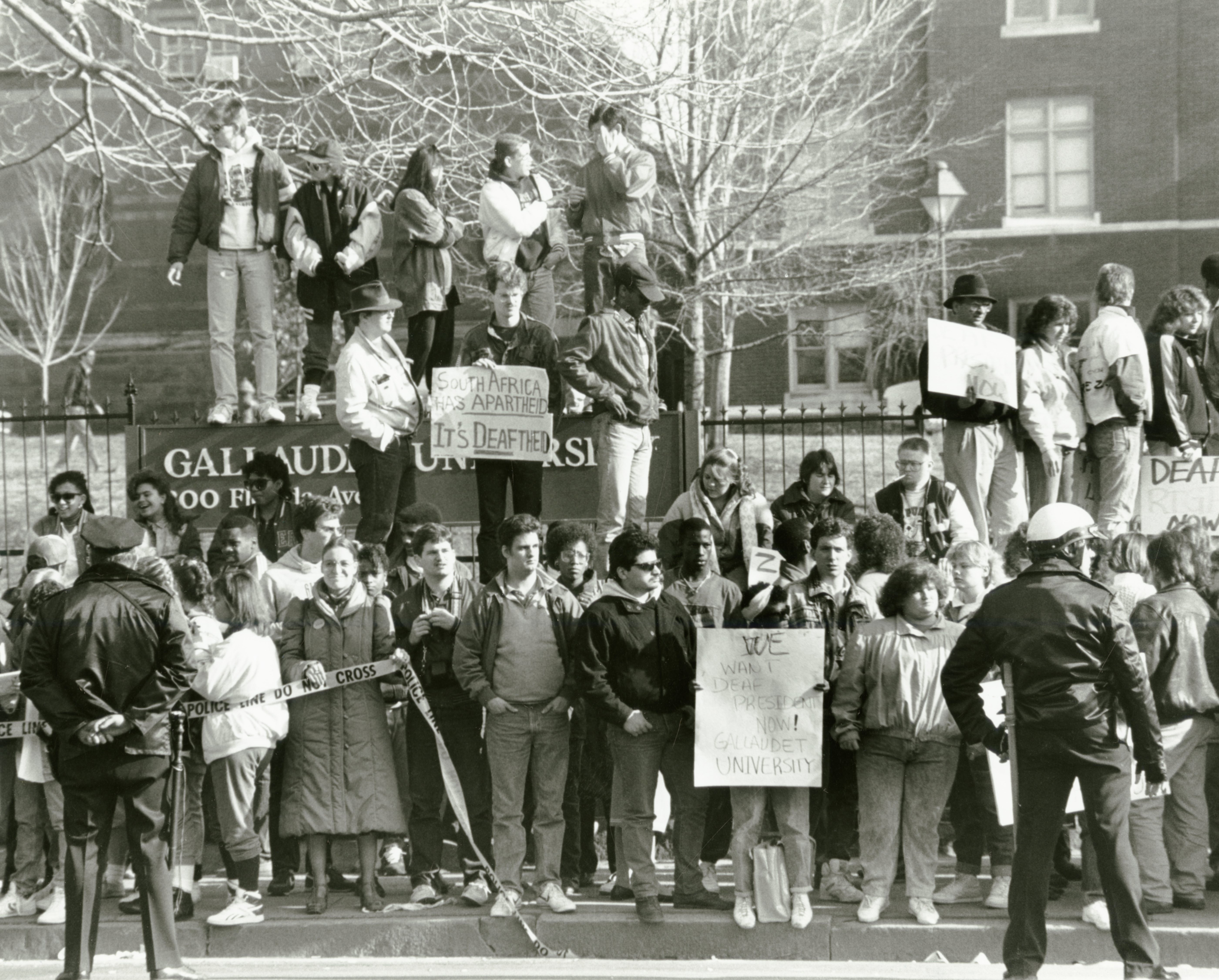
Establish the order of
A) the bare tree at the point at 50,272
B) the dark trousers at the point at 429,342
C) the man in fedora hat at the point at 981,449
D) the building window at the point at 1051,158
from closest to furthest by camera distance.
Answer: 1. the man in fedora hat at the point at 981,449
2. the dark trousers at the point at 429,342
3. the bare tree at the point at 50,272
4. the building window at the point at 1051,158

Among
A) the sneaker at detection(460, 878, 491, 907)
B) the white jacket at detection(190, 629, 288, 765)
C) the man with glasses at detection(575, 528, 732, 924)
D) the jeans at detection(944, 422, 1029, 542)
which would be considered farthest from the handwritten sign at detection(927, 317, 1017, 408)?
the white jacket at detection(190, 629, 288, 765)

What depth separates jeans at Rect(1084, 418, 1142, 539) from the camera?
1116 cm

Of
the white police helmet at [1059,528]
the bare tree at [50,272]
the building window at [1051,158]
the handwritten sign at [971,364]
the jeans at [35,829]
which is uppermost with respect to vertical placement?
the building window at [1051,158]

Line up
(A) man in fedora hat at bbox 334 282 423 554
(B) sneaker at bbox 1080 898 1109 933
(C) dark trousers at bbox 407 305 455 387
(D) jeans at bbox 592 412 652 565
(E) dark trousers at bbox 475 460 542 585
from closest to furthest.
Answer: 1. (B) sneaker at bbox 1080 898 1109 933
2. (A) man in fedora hat at bbox 334 282 423 554
3. (D) jeans at bbox 592 412 652 565
4. (E) dark trousers at bbox 475 460 542 585
5. (C) dark trousers at bbox 407 305 455 387

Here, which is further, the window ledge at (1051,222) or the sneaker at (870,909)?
the window ledge at (1051,222)

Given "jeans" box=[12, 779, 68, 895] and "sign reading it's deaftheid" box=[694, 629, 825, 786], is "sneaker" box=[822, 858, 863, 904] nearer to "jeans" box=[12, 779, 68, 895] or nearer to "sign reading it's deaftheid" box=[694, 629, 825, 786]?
"sign reading it's deaftheid" box=[694, 629, 825, 786]

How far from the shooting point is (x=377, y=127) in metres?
20.7

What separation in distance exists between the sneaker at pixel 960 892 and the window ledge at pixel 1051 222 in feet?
66.5

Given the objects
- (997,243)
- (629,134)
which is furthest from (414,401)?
(997,243)

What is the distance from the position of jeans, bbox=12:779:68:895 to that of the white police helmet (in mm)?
5111

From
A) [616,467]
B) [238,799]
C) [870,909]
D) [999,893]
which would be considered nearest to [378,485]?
[616,467]

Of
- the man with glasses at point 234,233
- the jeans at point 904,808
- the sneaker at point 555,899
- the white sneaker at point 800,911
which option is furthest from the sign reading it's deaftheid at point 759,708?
the man with glasses at point 234,233

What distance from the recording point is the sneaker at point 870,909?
851 centimetres

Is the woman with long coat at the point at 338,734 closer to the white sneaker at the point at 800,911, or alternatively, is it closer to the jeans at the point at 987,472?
the white sneaker at the point at 800,911
